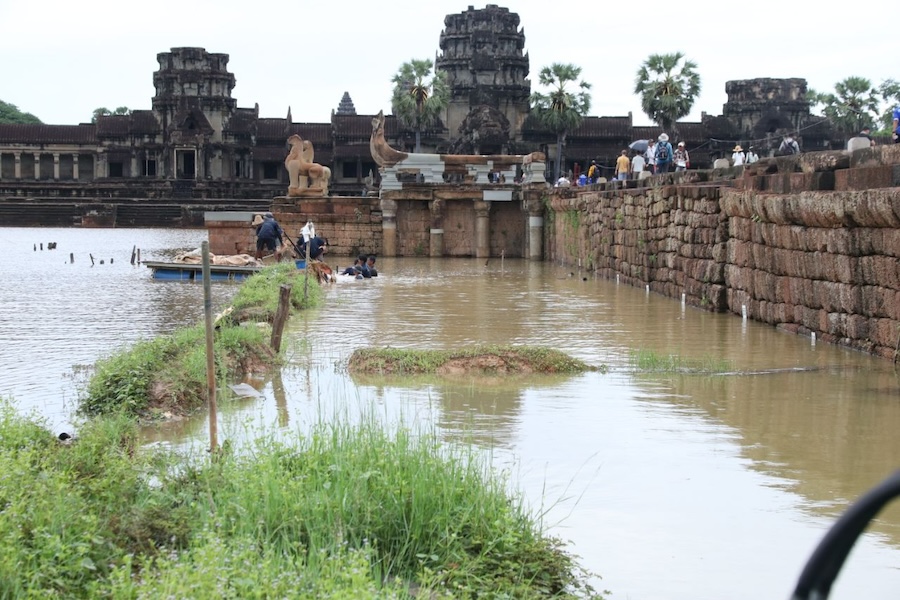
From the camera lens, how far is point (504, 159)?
34.4 metres

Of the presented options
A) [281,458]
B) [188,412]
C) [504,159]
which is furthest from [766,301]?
[504,159]

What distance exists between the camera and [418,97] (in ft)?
209

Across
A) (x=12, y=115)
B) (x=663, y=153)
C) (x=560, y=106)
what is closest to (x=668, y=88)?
(x=560, y=106)

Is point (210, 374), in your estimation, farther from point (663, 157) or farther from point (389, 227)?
point (389, 227)

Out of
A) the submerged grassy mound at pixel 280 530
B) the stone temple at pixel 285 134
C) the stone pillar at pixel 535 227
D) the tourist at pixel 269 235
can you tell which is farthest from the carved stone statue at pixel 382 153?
the submerged grassy mound at pixel 280 530

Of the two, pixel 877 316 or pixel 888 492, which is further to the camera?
pixel 877 316

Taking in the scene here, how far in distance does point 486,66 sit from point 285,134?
13.1m

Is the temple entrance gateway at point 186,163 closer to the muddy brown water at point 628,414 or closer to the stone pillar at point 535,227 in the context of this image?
the stone pillar at point 535,227

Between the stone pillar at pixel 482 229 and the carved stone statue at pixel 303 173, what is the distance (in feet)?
14.7

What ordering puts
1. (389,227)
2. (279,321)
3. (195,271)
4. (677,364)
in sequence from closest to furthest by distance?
(677,364) → (279,321) → (195,271) → (389,227)

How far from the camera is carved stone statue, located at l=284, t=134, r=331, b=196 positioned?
111 ft

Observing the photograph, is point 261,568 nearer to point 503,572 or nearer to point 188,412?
point 503,572

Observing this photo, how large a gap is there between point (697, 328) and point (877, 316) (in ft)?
12.3

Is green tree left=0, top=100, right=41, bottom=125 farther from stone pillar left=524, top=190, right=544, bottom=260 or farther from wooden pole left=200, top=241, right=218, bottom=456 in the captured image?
wooden pole left=200, top=241, right=218, bottom=456
